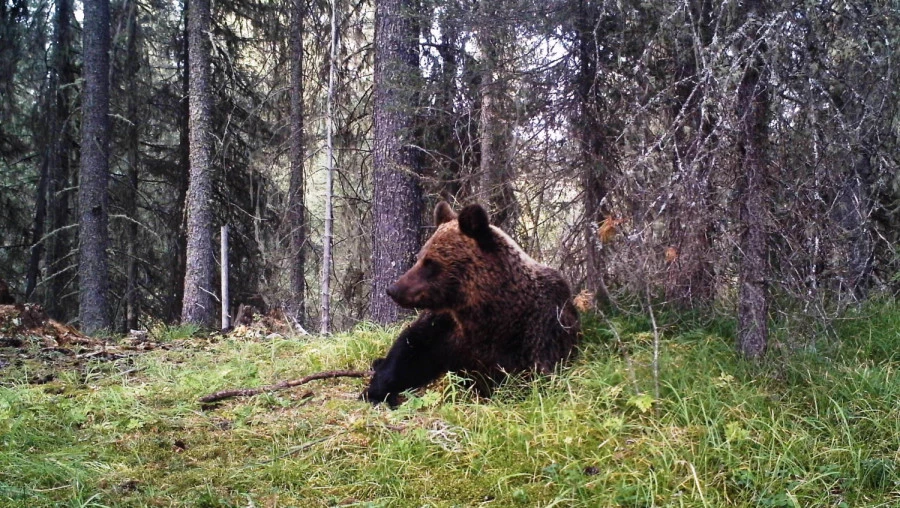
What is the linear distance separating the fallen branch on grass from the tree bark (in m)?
8.62

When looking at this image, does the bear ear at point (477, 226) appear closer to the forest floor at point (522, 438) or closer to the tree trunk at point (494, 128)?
the forest floor at point (522, 438)

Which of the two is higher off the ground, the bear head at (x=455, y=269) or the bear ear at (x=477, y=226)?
the bear ear at (x=477, y=226)

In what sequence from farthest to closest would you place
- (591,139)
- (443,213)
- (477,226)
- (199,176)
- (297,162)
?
(297,162)
(199,176)
(591,139)
(443,213)
(477,226)

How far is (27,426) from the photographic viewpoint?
418 centimetres

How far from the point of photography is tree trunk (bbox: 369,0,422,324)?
8.25 metres

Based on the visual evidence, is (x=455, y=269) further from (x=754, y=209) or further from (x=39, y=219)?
(x=39, y=219)

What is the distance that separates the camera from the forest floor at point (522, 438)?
3.25 metres

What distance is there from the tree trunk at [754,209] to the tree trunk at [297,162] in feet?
28.8

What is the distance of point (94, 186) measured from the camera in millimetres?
12602

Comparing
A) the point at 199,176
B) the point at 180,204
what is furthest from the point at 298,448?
the point at 180,204

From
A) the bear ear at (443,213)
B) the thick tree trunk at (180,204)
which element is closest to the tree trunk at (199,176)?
the thick tree trunk at (180,204)

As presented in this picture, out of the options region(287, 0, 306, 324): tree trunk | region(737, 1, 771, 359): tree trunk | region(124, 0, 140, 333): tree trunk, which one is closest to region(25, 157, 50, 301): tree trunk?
region(124, 0, 140, 333): tree trunk

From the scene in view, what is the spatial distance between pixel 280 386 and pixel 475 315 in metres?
1.57

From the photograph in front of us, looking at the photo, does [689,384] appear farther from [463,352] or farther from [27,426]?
[27,426]
